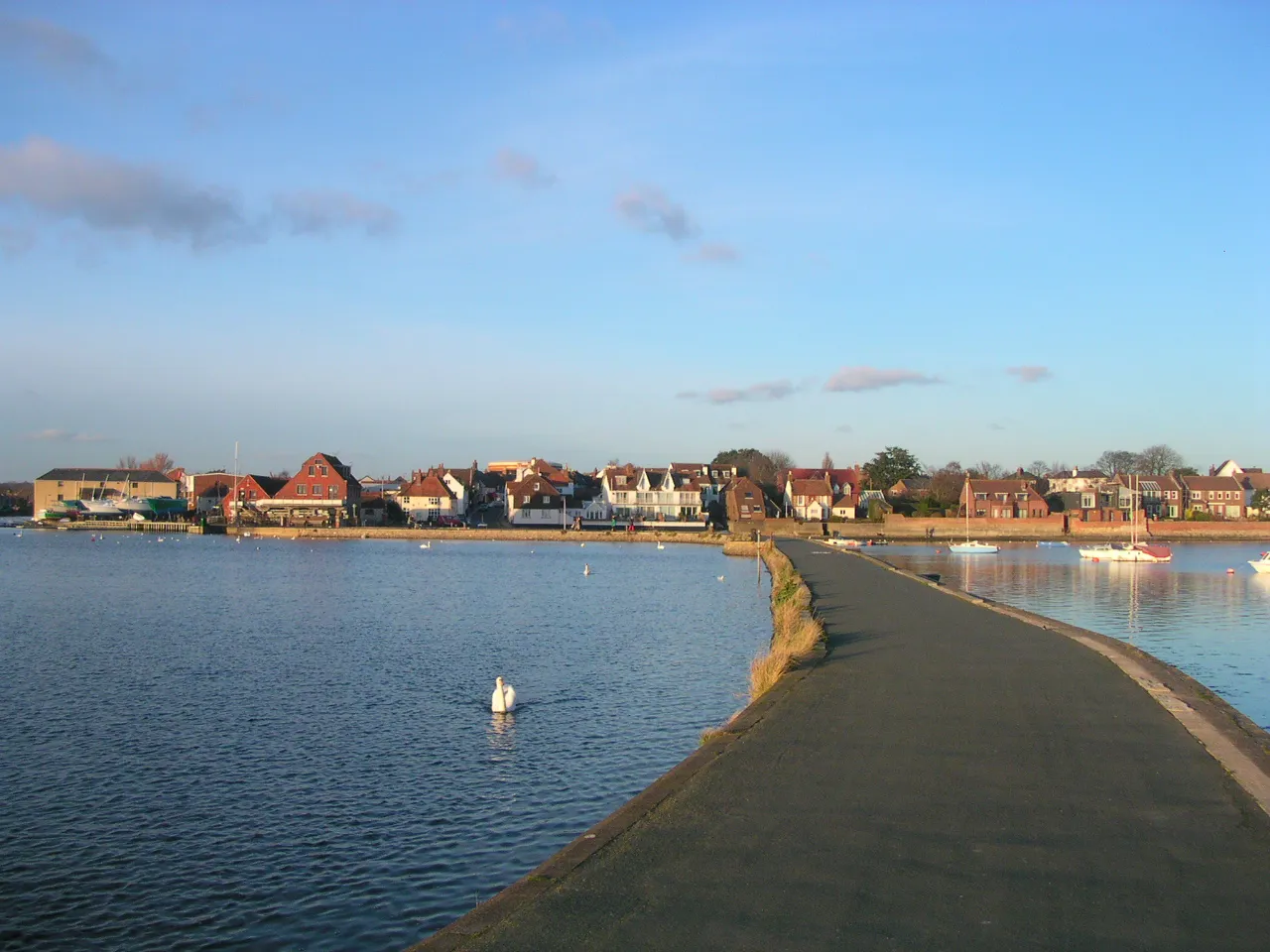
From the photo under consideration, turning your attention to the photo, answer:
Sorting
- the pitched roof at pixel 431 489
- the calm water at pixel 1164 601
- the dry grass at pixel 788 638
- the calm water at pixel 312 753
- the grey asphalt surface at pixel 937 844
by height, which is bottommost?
the calm water at pixel 1164 601

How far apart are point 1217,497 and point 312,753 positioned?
458 feet

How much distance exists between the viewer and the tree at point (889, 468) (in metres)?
132

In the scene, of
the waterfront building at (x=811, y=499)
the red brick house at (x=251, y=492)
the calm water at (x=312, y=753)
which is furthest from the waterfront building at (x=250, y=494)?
the calm water at (x=312, y=753)

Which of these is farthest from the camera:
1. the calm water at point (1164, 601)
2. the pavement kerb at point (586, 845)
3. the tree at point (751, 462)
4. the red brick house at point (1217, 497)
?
the tree at point (751, 462)

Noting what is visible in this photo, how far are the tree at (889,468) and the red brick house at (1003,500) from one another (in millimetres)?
14269

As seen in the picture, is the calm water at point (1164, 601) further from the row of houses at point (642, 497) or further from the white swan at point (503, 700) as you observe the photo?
the row of houses at point (642, 497)

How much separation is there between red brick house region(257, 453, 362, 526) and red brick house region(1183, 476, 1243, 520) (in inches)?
3916

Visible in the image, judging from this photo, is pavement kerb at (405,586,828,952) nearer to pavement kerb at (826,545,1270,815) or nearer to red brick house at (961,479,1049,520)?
pavement kerb at (826,545,1270,815)

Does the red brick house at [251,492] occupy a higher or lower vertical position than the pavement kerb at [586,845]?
higher

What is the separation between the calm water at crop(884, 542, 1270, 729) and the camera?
25612mm

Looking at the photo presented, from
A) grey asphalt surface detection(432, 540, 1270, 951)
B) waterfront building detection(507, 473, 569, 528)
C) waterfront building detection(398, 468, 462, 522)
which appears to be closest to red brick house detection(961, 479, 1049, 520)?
waterfront building detection(507, 473, 569, 528)

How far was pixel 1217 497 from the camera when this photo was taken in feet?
437

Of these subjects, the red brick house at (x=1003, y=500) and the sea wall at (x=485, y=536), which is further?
the red brick house at (x=1003, y=500)

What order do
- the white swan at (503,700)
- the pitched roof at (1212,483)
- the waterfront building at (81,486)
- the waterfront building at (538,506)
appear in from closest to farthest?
1. the white swan at (503,700)
2. the waterfront building at (538,506)
3. the pitched roof at (1212,483)
4. the waterfront building at (81,486)
